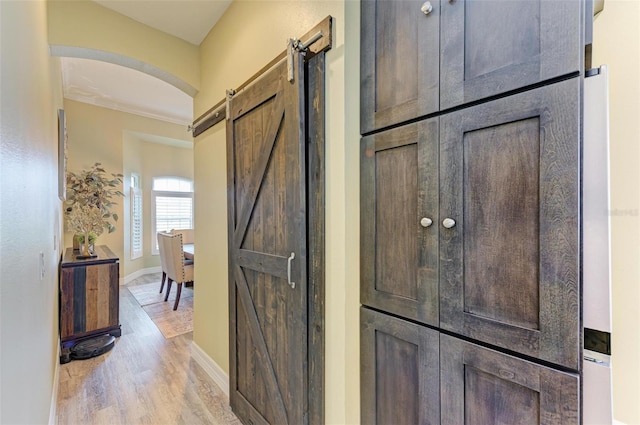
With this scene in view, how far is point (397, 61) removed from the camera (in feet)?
3.76

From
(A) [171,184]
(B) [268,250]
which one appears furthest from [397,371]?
(A) [171,184]

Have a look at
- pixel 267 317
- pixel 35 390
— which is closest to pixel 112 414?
pixel 35 390

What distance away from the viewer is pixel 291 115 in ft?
4.79

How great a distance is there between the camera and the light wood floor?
6.58 ft

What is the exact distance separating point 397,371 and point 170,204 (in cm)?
676

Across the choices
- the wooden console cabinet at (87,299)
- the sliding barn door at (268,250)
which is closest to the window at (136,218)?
the wooden console cabinet at (87,299)

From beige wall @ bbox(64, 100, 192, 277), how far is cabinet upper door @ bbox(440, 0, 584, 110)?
19.0 ft

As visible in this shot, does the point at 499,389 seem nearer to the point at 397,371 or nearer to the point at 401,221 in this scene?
the point at 397,371

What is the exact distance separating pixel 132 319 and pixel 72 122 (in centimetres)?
348

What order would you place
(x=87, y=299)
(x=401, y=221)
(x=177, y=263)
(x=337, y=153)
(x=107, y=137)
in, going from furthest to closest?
1. (x=107, y=137)
2. (x=177, y=263)
3. (x=87, y=299)
4. (x=337, y=153)
5. (x=401, y=221)

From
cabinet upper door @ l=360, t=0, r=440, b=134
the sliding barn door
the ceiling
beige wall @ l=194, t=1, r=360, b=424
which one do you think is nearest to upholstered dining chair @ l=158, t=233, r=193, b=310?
the ceiling

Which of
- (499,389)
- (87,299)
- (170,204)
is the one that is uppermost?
(170,204)

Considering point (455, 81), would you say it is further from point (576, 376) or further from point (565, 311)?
point (576, 376)

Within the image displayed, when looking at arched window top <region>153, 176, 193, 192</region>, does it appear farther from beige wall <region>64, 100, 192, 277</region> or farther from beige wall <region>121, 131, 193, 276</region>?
beige wall <region>64, 100, 192, 277</region>
